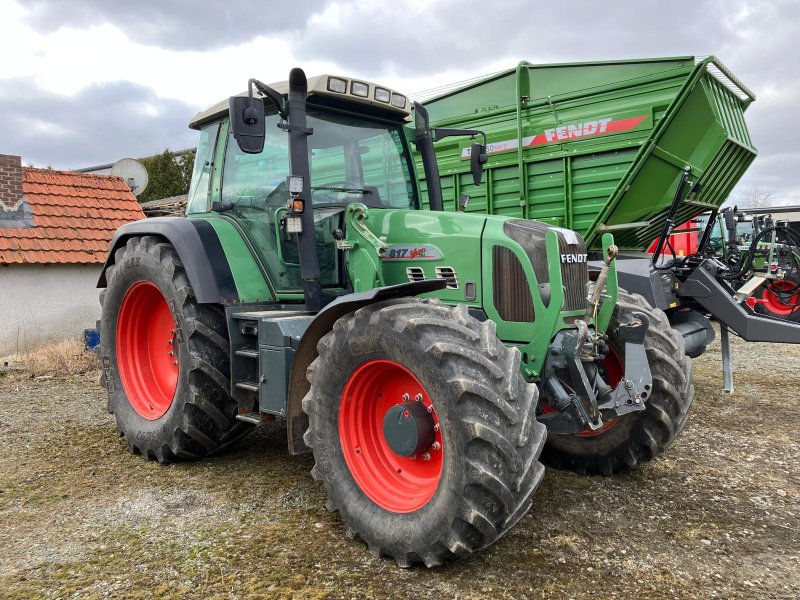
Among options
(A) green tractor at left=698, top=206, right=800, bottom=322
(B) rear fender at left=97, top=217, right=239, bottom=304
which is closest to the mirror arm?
(B) rear fender at left=97, top=217, right=239, bottom=304

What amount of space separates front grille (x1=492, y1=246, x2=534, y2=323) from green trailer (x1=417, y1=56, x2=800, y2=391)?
9.11ft

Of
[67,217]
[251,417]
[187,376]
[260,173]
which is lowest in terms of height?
[251,417]

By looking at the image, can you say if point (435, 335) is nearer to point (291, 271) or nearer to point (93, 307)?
point (291, 271)

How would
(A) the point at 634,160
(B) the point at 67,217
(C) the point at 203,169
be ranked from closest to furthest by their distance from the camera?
(C) the point at 203,169, (A) the point at 634,160, (B) the point at 67,217

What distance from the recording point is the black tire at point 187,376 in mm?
4379

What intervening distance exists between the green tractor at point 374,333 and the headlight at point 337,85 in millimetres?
12

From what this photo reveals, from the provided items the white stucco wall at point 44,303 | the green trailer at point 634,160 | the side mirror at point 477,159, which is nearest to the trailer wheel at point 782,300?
the green trailer at point 634,160

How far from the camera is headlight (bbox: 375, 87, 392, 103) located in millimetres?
4504

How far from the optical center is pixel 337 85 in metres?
4.25

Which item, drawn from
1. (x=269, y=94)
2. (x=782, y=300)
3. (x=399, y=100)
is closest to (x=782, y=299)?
(x=782, y=300)

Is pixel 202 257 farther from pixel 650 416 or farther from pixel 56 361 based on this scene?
pixel 56 361

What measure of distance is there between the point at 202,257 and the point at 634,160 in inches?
179

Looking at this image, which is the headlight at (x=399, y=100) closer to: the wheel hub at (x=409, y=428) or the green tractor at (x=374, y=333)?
the green tractor at (x=374, y=333)

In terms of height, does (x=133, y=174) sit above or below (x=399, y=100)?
above
